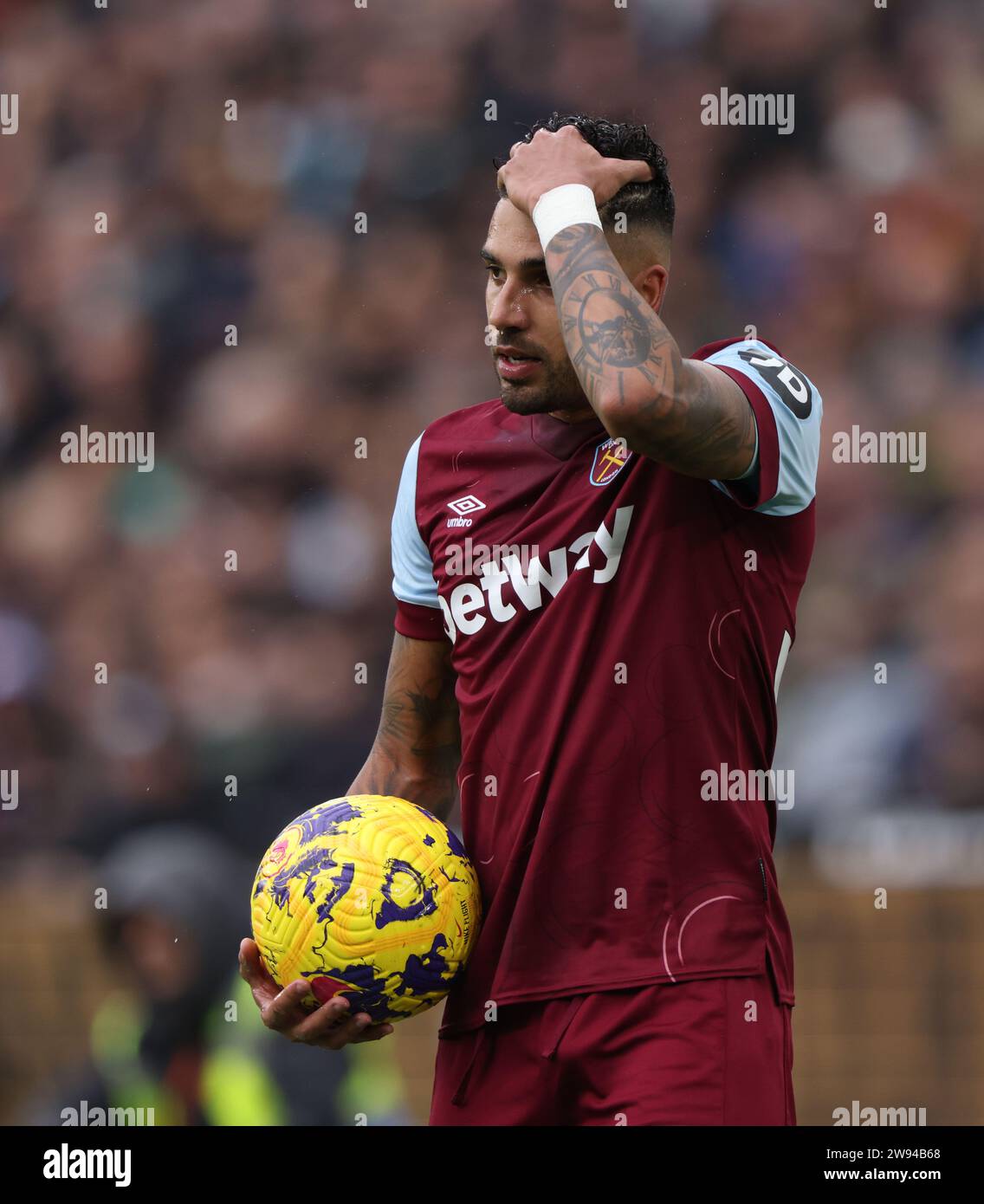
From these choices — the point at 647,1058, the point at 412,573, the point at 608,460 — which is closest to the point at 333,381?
the point at 412,573

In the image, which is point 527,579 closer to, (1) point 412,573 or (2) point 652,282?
(1) point 412,573

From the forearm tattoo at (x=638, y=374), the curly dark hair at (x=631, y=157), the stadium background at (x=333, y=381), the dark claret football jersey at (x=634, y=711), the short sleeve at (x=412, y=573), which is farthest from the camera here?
the stadium background at (x=333, y=381)

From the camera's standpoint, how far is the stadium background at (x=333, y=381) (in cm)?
530

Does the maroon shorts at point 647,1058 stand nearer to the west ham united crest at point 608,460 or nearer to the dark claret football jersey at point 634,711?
the dark claret football jersey at point 634,711

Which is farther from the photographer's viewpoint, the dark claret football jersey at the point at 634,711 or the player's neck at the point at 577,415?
the player's neck at the point at 577,415

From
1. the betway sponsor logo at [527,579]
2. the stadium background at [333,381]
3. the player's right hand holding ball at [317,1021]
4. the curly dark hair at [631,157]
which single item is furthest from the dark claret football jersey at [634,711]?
the stadium background at [333,381]

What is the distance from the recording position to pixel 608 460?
275 centimetres

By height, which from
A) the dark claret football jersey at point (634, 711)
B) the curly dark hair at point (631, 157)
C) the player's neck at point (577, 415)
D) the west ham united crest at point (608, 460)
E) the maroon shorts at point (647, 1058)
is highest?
the curly dark hair at point (631, 157)

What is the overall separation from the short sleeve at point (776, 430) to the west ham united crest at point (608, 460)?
0.17m

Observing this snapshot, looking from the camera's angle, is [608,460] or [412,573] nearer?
[608,460]

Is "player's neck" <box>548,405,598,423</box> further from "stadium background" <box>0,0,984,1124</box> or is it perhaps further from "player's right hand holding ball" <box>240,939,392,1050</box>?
"stadium background" <box>0,0,984,1124</box>

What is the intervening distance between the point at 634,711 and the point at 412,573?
65 centimetres

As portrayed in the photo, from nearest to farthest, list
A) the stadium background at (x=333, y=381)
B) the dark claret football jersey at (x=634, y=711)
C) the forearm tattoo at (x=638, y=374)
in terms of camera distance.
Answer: the forearm tattoo at (x=638, y=374), the dark claret football jersey at (x=634, y=711), the stadium background at (x=333, y=381)
